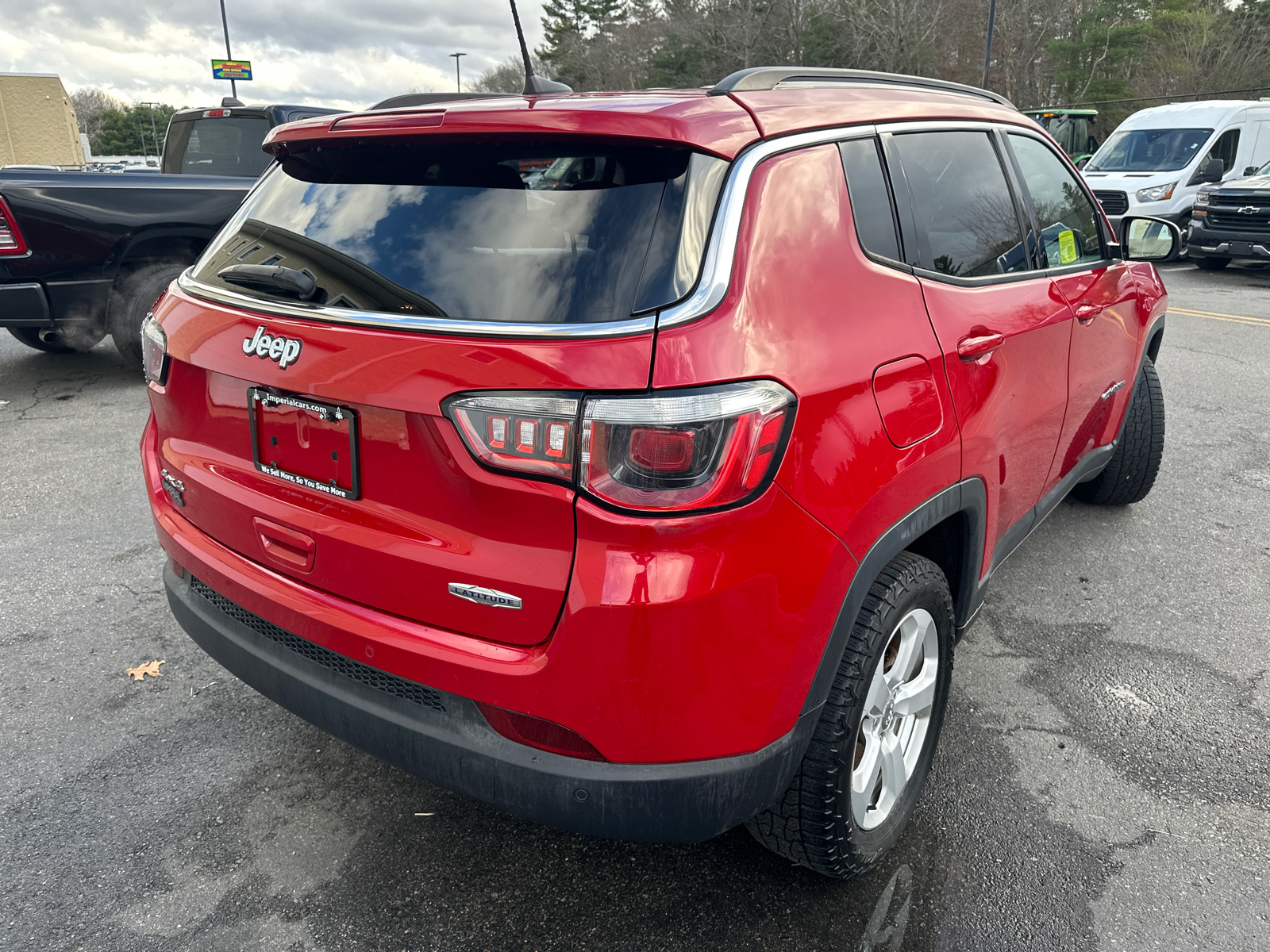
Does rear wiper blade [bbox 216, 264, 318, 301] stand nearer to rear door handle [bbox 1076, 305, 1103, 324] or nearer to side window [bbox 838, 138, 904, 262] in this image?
side window [bbox 838, 138, 904, 262]

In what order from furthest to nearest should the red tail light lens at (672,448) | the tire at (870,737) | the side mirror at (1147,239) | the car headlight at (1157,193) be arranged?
the car headlight at (1157,193)
the side mirror at (1147,239)
the tire at (870,737)
the red tail light lens at (672,448)

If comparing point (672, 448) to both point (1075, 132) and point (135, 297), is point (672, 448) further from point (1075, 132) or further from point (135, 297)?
point (1075, 132)

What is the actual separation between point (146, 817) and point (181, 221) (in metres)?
5.05

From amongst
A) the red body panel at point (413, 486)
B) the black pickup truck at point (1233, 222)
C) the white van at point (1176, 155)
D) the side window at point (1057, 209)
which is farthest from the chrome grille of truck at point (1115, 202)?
the red body panel at point (413, 486)

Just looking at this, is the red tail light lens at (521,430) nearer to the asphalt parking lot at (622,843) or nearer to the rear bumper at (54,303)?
the asphalt parking lot at (622,843)

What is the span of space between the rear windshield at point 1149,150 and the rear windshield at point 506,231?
15975 millimetres

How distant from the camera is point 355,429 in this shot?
1778 millimetres

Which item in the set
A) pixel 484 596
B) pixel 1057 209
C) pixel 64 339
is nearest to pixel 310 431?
pixel 484 596

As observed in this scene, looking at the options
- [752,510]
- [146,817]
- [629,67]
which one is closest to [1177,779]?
[752,510]

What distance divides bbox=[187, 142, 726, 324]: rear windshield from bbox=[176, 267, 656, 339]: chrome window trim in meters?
0.02

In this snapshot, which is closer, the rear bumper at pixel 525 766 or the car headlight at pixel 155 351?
the rear bumper at pixel 525 766

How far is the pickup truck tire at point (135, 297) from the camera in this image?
614cm

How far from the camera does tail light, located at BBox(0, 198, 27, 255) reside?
217 inches

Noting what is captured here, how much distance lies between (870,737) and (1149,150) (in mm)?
16291
